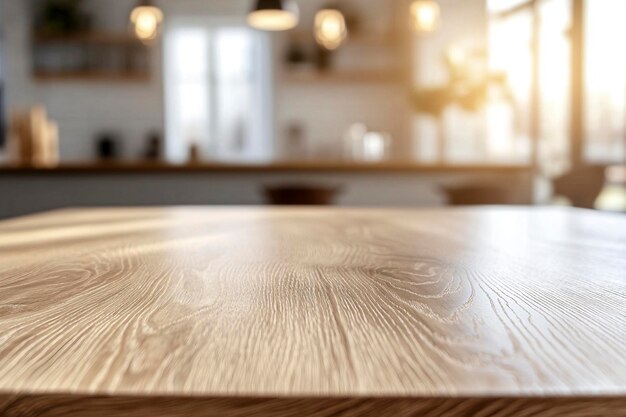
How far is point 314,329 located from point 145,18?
4.28 m

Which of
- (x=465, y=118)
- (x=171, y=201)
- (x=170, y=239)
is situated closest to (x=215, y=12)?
(x=465, y=118)

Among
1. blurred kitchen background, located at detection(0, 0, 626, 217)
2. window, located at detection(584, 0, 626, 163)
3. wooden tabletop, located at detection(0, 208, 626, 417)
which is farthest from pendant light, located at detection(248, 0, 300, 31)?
wooden tabletop, located at detection(0, 208, 626, 417)

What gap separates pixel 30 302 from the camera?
701 millimetres

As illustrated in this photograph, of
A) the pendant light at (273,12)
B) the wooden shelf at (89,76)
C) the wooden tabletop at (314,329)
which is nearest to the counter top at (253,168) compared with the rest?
the pendant light at (273,12)

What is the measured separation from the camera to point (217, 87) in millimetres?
7402

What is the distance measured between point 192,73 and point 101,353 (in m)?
7.15

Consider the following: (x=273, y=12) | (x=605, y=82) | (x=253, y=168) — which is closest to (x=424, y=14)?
(x=273, y=12)

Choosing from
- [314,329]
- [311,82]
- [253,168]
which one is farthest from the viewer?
[311,82]

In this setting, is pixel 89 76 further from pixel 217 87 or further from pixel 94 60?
pixel 217 87

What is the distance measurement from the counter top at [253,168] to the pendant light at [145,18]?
949 millimetres

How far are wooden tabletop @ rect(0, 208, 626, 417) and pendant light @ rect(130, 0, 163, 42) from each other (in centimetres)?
356

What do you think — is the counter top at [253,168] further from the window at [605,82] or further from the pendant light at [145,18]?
the window at [605,82]

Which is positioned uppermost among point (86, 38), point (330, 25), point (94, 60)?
point (86, 38)

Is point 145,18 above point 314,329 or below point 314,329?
above
